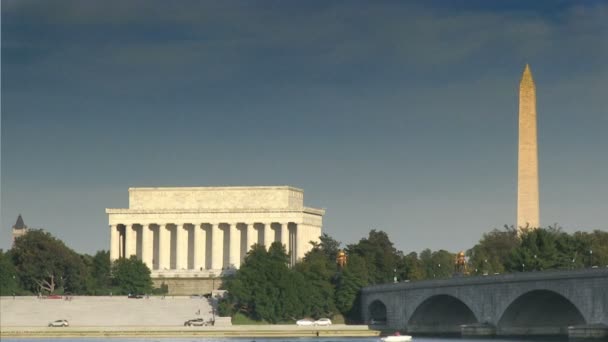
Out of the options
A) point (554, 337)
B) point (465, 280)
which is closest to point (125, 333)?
point (465, 280)

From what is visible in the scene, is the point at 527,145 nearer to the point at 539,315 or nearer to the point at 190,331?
the point at 539,315

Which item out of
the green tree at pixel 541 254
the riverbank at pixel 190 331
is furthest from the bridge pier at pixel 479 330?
the green tree at pixel 541 254

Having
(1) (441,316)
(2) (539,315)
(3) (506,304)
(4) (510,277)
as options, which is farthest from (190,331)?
(4) (510,277)

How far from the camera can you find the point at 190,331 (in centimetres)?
18750

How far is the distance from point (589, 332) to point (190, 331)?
52.5 meters

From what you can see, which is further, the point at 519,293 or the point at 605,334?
the point at 519,293

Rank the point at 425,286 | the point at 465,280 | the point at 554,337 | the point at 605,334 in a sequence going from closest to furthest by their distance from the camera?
the point at 605,334 < the point at 554,337 < the point at 465,280 < the point at 425,286

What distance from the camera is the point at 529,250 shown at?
645 ft

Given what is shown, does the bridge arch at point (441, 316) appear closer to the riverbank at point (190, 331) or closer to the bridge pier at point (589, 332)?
the riverbank at point (190, 331)

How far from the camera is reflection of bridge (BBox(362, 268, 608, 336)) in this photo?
15225cm

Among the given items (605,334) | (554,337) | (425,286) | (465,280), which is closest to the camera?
(605,334)

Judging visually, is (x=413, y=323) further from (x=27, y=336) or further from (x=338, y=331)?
(x=27, y=336)

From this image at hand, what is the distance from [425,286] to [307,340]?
2131 centimetres

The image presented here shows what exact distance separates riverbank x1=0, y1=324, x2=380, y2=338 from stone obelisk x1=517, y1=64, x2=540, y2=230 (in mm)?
23810
